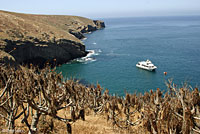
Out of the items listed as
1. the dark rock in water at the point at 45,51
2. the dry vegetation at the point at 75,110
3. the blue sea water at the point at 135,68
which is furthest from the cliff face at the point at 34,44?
the dry vegetation at the point at 75,110

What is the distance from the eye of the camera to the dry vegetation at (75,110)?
11.5m

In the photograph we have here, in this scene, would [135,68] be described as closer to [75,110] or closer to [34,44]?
[34,44]

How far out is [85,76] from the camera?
217ft

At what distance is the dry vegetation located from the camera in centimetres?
1154

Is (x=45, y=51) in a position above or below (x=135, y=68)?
above

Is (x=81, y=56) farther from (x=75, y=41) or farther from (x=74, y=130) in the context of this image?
(x=74, y=130)

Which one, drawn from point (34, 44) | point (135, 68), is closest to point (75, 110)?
point (135, 68)

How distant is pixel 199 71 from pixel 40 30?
2838 inches

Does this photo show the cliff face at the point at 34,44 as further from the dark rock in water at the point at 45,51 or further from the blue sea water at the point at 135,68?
the blue sea water at the point at 135,68

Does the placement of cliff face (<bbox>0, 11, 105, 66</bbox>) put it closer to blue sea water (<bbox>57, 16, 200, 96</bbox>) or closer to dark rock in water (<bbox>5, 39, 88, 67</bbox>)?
dark rock in water (<bbox>5, 39, 88, 67</bbox>)

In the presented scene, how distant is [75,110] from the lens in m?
18.5

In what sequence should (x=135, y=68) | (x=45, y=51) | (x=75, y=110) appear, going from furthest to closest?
1. (x=45, y=51)
2. (x=135, y=68)
3. (x=75, y=110)

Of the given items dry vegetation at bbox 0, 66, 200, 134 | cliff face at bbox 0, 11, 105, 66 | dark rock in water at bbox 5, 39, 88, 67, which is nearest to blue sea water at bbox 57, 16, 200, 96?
dark rock in water at bbox 5, 39, 88, 67

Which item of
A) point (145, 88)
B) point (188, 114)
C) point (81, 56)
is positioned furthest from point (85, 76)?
point (188, 114)
